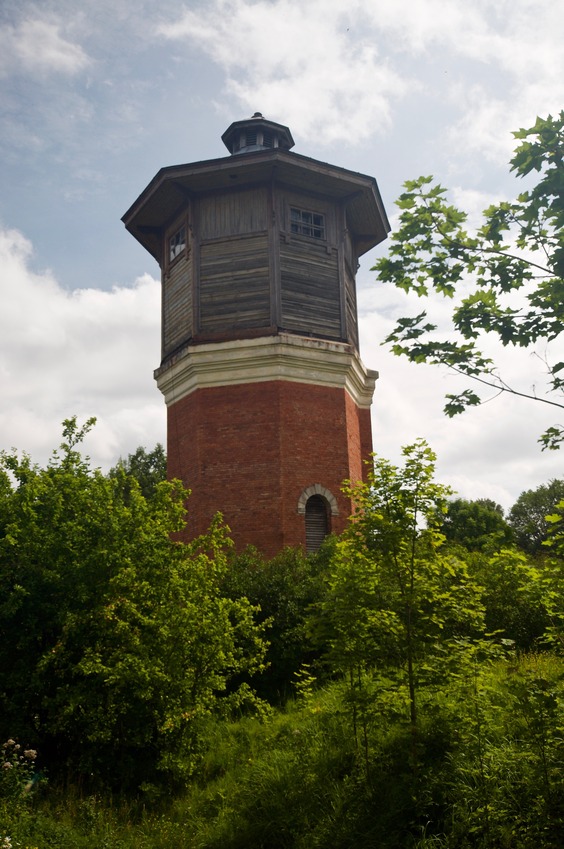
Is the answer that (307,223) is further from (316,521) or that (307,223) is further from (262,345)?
(316,521)

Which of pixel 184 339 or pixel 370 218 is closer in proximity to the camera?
pixel 184 339

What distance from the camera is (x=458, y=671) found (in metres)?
7.17

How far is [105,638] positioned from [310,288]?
9.86m

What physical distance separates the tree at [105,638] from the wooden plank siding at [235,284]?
728cm

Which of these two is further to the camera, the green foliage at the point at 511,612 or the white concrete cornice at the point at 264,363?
the white concrete cornice at the point at 264,363

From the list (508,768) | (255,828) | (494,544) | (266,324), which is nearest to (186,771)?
(255,828)

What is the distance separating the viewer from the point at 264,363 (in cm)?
1576

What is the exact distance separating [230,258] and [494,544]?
12089 mm

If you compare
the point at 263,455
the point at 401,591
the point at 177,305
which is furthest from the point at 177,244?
the point at 401,591

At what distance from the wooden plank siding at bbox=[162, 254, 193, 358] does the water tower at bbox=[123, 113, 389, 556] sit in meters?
0.05

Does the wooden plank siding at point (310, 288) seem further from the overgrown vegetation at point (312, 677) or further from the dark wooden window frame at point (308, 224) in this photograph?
the overgrown vegetation at point (312, 677)

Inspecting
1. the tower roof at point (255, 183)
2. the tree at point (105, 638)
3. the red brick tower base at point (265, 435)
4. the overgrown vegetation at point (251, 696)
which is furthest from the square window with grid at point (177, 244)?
the tree at point (105, 638)

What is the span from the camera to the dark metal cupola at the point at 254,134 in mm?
20047

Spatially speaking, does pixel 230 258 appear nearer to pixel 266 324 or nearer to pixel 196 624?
pixel 266 324
